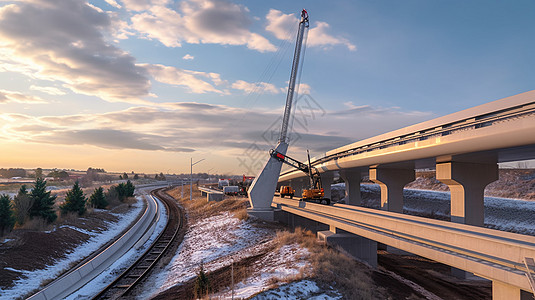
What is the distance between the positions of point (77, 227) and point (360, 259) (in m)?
27.7

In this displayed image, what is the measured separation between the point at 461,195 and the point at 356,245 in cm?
799

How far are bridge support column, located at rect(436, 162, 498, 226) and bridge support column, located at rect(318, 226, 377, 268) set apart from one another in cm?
604

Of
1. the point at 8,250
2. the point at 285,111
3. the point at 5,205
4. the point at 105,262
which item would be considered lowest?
the point at 105,262

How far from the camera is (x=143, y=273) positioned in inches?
905

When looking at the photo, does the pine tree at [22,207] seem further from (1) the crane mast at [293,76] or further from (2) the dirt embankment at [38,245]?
(1) the crane mast at [293,76]

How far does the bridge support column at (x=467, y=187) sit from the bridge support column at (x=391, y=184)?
30.3ft

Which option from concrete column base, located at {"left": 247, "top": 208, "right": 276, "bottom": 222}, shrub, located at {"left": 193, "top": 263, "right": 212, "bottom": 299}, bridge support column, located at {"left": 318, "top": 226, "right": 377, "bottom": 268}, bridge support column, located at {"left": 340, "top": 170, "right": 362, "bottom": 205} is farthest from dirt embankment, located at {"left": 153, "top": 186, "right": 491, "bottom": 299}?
bridge support column, located at {"left": 340, "top": 170, "right": 362, "bottom": 205}

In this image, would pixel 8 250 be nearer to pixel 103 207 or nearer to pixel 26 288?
pixel 26 288

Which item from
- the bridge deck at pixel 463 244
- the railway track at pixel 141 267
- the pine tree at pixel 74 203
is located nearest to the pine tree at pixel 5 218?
the railway track at pixel 141 267

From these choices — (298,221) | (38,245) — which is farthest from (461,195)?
(38,245)

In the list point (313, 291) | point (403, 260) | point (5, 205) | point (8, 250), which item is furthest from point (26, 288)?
point (403, 260)

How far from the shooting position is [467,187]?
22812 millimetres

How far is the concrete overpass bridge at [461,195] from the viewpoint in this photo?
42.7 feet

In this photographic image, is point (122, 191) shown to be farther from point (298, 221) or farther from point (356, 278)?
point (356, 278)
